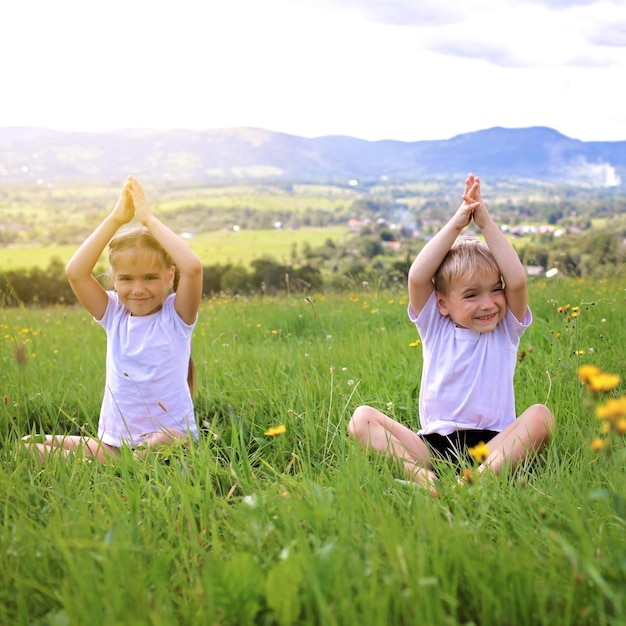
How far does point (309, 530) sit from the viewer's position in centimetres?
178

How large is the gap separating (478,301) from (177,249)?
130cm

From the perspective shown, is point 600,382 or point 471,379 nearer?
point 600,382

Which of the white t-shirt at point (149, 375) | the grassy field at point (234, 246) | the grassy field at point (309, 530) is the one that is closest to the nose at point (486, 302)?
the grassy field at point (309, 530)

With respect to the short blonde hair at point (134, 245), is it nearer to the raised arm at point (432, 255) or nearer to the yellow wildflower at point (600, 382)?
the raised arm at point (432, 255)

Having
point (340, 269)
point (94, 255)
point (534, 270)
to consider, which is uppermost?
point (94, 255)

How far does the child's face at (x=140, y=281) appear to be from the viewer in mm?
3123

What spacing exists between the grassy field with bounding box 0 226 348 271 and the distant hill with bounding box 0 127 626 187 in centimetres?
1698

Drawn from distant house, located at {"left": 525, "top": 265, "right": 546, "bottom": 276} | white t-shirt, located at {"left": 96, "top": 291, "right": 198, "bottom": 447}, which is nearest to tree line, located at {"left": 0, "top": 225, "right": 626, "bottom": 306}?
distant house, located at {"left": 525, "top": 265, "right": 546, "bottom": 276}

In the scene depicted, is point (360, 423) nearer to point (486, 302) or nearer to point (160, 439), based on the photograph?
point (486, 302)

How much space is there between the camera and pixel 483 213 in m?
2.69

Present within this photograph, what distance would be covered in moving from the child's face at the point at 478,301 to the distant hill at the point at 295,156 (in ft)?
109

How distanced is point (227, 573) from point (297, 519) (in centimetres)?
31

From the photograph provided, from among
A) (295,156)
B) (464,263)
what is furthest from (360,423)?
(295,156)

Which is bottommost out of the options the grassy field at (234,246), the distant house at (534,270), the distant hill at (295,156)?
the grassy field at (234,246)
